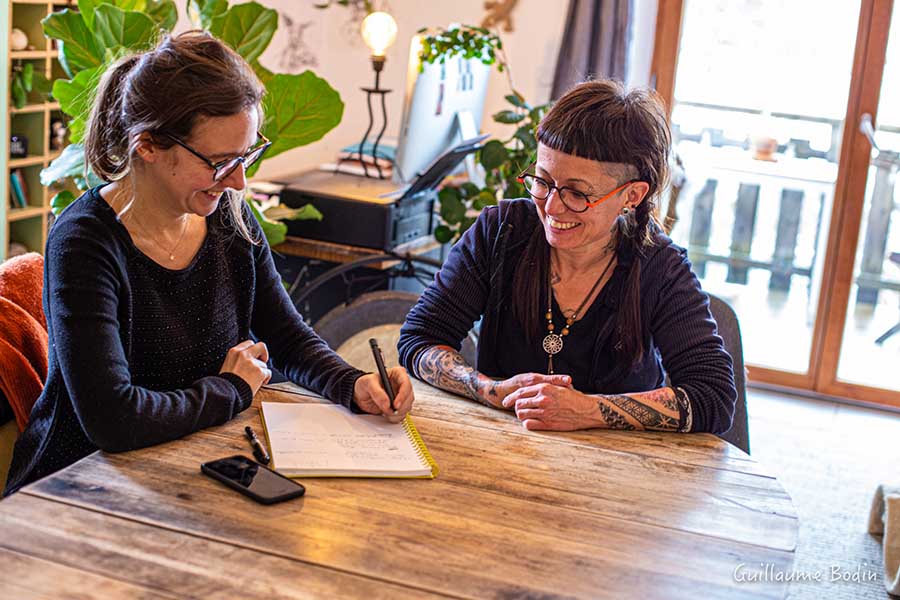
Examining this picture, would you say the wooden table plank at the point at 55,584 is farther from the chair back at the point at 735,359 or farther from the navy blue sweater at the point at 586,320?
the chair back at the point at 735,359

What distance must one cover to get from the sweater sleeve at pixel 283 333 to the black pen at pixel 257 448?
0.83 ft

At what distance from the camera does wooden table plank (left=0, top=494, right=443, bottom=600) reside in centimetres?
110

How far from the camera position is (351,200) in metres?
3.15

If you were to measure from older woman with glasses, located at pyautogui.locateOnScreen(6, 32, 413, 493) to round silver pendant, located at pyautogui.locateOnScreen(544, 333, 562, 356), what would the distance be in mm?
376

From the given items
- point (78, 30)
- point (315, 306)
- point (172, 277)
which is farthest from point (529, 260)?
point (315, 306)

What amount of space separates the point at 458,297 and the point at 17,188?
2.14 m

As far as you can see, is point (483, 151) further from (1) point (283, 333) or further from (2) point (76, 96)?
(1) point (283, 333)

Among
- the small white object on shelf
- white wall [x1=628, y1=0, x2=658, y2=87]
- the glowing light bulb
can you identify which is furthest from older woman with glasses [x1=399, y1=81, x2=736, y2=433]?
white wall [x1=628, y1=0, x2=658, y2=87]

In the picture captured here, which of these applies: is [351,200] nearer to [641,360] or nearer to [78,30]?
[78,30]

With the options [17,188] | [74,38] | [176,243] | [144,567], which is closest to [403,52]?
[17,188]

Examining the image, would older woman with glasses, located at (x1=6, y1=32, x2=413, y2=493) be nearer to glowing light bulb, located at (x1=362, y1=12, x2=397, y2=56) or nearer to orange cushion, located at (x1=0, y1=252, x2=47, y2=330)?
orange cushion, located at (x1=0, y1=252, x2=47, y2=330)

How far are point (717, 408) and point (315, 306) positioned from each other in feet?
6.21

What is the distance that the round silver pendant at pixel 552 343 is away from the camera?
194cm

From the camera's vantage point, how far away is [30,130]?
3.51 m
